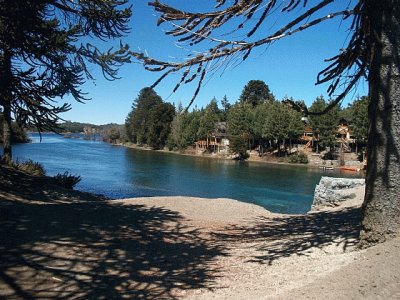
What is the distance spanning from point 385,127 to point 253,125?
221ft

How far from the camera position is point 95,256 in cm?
599

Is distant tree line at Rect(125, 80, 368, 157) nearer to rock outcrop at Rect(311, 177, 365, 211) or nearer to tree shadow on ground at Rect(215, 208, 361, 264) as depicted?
rock outcrop at Rect(311, 177, 365, 211)

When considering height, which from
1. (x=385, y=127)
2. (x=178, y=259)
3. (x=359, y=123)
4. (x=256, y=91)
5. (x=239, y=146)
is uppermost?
(x=256, y=91)

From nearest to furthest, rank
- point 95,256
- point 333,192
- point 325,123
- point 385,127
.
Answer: point 385,127, point 95,256, point 333,192, point 325,123

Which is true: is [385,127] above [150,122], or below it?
below

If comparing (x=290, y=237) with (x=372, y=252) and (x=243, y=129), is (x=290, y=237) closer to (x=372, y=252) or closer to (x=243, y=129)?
(x=372, y=252)

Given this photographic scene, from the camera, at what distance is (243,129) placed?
238 feet

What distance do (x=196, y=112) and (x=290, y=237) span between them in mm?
81436

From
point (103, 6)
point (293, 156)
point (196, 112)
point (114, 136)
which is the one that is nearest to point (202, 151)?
point (196, 112)

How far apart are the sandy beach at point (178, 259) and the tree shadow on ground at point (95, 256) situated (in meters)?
0.01

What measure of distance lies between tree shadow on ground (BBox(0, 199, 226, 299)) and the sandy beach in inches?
0.5

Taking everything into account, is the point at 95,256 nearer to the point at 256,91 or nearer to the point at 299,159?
the point at 299,159

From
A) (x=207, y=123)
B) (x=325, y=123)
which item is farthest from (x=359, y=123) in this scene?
(x=207, y=123)

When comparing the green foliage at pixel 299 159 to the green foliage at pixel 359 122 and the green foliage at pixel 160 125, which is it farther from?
the green foliage at pixel 160 125
